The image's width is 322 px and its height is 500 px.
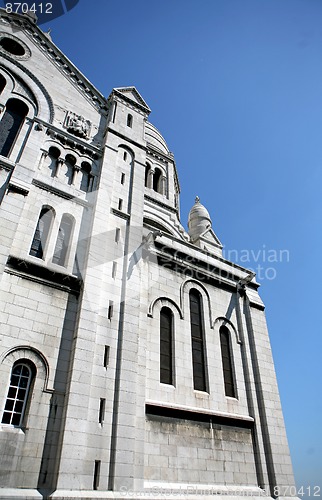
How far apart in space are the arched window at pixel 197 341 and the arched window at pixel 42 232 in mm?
7300

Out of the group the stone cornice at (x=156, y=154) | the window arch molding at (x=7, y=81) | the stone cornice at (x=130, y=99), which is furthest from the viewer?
the stone cornice at (x=156, y=154)

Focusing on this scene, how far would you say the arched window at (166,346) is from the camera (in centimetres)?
1387

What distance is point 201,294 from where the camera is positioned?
1730cm

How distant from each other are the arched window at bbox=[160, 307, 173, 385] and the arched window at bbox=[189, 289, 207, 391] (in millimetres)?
1260

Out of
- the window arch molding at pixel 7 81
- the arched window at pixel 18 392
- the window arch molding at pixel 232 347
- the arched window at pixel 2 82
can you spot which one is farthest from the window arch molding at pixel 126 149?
the arched window at pixel 18 392

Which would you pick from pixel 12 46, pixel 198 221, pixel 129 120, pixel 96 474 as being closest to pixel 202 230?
pixel 198 221

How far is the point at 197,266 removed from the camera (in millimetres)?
17938

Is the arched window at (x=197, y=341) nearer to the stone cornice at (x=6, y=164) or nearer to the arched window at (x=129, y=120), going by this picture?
the stone cornice at (x=6, y=164)

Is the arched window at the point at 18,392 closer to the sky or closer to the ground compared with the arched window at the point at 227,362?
closer to the ground

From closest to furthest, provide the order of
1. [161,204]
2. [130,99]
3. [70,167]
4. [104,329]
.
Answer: [104,329] → [70,167] → [130,99] → [161,204]

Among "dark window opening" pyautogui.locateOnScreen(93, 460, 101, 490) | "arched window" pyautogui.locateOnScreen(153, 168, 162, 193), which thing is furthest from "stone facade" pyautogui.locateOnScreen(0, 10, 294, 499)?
"arched window" pyautogui.locateOnScreen(153, 168, 162, 193)

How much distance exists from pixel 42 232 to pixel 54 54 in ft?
42.7

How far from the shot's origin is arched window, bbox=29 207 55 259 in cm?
1352

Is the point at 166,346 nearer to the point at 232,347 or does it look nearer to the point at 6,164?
the point at 232,347
